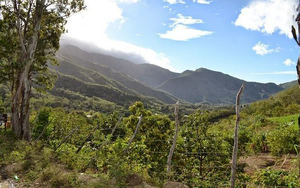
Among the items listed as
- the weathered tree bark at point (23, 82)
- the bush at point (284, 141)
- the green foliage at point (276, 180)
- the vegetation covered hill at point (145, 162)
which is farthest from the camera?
the weathered tree bark at point (23, 82)

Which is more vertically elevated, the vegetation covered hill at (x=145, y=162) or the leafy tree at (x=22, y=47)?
the leafy tree at (x=22, y=47)

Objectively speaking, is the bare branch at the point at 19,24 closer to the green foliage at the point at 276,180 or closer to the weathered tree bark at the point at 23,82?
the weathered tree bark at the point at 23,82

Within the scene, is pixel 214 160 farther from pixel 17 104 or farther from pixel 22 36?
pixel 22 36

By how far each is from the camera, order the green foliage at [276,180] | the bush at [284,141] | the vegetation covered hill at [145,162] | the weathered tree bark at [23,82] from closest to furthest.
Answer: the green foliage at [276,180], the vegetation covered hill at [145,162], the bush at [284,141], the weathered tree bark at [23,82]

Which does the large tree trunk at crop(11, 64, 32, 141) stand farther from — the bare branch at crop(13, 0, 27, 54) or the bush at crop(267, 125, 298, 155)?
the bush at crop(267, 125, 298, 155)

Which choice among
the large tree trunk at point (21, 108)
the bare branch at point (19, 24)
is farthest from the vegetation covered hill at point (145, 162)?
the bare branch at point (19, 24)

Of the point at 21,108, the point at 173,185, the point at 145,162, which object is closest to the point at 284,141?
the point at 145,162

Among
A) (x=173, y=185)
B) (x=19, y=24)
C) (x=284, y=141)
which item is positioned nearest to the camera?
(x=173, y=185)

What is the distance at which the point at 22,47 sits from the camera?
46.3 feet

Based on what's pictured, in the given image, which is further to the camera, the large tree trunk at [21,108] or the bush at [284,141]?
the large tree trunk at [21,108]

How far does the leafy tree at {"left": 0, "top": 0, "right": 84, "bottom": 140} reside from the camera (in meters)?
14.3

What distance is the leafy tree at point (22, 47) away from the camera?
14.3 meters

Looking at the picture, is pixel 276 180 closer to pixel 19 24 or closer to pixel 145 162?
pixel 145 162

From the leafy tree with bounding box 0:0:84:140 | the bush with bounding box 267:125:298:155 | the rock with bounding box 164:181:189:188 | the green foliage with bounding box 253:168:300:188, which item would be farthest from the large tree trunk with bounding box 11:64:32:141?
the bush with bounding box 267:125:298:155
